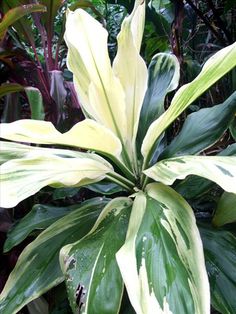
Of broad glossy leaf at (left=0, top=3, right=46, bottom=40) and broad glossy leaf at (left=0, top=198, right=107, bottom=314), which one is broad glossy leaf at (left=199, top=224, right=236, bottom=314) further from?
broad glossy leaf at (left=0, top=3, right=46, bottom=40)

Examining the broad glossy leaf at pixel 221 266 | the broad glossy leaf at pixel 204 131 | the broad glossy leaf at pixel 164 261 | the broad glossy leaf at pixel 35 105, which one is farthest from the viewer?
the broad glossy leaf at pixel 35 105

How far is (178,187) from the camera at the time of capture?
0.64 meters

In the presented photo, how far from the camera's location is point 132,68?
628 mm

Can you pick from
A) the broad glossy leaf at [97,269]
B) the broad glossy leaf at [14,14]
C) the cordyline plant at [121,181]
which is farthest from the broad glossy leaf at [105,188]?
the broad glossy leaf at [14,14]

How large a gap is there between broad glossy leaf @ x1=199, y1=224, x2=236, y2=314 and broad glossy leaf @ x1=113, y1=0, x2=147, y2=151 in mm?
197

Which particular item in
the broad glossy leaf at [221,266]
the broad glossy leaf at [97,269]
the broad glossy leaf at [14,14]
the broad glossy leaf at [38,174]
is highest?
the broad glossy leaf at [14,14]

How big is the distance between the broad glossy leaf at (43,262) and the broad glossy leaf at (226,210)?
0.63 feet

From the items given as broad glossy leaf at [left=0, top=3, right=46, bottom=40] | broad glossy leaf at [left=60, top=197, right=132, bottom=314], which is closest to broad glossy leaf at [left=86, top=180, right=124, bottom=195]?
broad glossy leaf at [left=60, top=197, right=132, bottom=314]

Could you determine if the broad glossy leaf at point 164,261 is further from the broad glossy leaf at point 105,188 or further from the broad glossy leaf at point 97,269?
the broad glossy leaf at point 105,188

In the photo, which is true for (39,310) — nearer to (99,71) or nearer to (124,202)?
(124,202)

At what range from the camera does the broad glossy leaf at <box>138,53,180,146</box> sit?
71cm

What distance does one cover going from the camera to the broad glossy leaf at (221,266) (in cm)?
52

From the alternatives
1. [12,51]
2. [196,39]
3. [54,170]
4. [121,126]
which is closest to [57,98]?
[12,51]

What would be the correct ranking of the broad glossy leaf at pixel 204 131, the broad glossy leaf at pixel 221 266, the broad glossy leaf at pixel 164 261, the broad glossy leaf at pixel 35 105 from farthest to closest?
the broad glossy leaf at pixel 35 105, the broad glossy leaf at pixel 204 131, the broad glossy leaf at pixel 221 266, the broad glossy leaf at pixel 164 261
